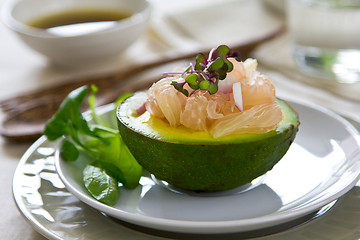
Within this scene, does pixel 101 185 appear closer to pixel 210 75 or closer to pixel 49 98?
pixel 210 75

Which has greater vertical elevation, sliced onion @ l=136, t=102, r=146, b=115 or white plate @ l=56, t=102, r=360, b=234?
sliced onion @ l=136, t=102, r=146, b=115

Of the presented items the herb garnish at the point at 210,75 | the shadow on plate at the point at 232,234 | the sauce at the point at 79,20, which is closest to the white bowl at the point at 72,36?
the sauce at the point at 79,20

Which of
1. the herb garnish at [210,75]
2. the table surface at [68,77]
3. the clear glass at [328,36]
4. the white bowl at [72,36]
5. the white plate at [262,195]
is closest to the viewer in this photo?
the white plate at [262,195]

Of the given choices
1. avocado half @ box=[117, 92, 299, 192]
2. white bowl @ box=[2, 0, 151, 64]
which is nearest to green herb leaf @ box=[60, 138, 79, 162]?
avocado half @ box=[117, 92, 299, 192]

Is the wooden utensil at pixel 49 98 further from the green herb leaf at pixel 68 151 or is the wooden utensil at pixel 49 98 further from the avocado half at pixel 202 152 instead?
the avocado half at pixel 202 152

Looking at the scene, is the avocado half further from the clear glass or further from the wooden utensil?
the clear glass

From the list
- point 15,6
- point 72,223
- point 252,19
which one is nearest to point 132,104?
point 72,223
